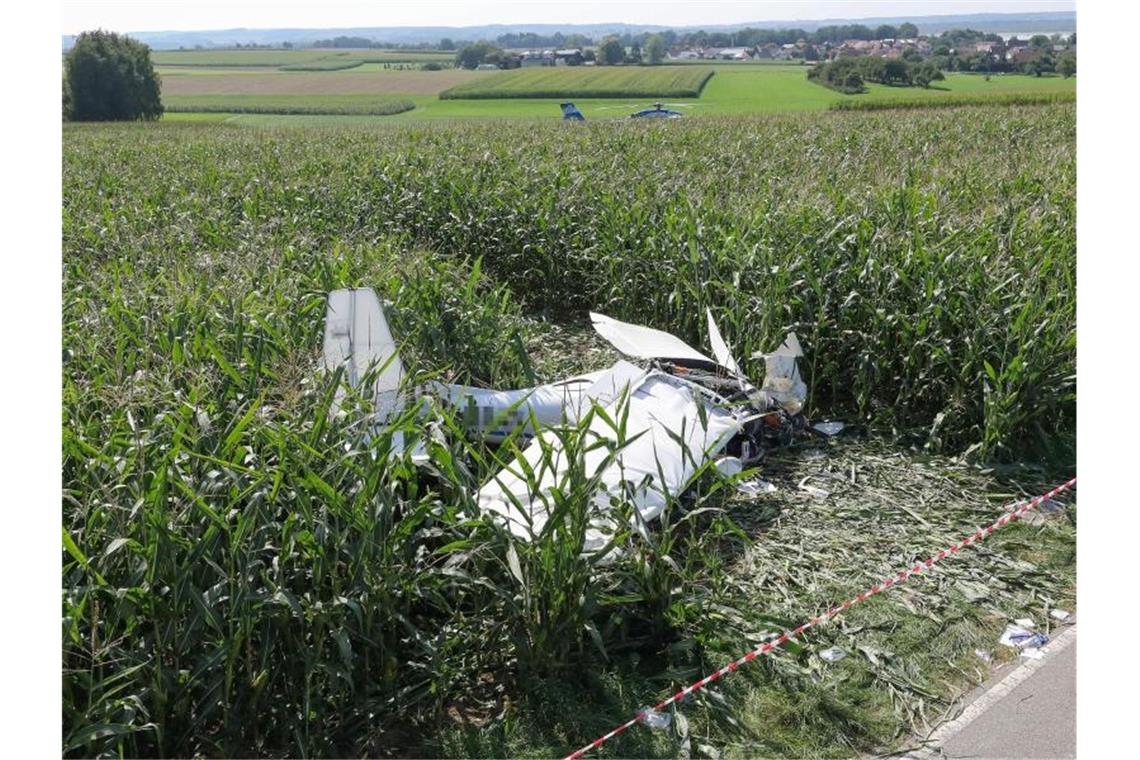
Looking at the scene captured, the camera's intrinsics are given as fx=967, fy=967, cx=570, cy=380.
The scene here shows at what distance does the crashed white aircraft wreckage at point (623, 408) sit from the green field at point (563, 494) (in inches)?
7.8

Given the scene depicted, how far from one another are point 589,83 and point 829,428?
201ft

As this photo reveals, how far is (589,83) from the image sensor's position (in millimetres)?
65250

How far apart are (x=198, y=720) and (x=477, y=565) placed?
4.26ft

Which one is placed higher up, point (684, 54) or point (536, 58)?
point (684, 54)

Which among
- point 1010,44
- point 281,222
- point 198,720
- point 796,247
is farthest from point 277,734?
point 1010,44

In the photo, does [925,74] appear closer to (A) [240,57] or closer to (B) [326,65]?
(B) [326,65]

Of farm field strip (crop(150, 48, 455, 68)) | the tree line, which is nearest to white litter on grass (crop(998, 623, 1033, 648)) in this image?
the tree line

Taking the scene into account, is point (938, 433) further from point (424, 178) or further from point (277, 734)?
point (424, 178)

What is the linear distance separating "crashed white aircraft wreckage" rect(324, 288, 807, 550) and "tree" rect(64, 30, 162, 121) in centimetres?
6503

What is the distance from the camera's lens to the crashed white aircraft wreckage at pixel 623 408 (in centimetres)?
486

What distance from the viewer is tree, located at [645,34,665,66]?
235 ft

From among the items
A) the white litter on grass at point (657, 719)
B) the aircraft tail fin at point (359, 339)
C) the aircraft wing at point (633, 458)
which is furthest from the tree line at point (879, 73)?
the white litter on grass at point (657, 719)

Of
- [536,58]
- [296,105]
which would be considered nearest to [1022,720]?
[296,105]

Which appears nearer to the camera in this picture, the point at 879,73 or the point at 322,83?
the point at 879,73
